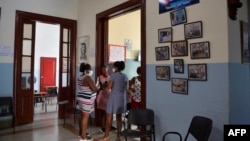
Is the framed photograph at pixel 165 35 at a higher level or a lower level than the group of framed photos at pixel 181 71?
higher

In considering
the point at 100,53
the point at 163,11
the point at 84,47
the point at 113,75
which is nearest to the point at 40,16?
the point at 84,47

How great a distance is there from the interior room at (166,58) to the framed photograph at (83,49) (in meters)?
0.07

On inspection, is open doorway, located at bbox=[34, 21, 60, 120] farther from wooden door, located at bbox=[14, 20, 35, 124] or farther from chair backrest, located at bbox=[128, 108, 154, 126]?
chair backrest, located at bbox=[128, 108, 154, 126]

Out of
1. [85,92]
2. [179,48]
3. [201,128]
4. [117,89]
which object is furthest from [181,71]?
[85,92]

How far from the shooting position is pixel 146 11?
3.53 m

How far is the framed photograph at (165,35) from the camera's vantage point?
10.2 feet

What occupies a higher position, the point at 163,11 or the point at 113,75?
the point at 163,11

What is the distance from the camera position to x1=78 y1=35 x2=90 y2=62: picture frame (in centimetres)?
534

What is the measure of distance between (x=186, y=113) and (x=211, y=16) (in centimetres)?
132

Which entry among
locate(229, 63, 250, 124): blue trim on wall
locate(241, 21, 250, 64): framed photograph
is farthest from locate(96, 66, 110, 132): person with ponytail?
locate(241, 21, 250, 64): framed photograph

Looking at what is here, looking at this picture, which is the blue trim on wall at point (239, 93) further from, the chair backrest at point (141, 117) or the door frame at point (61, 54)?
the door frame at point (61, 54)

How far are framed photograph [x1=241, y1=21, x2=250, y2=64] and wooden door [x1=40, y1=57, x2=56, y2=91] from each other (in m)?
8.07

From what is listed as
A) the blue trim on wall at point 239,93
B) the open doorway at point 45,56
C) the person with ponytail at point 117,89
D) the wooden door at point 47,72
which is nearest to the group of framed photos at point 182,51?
the blue trim on wall at point 239,93

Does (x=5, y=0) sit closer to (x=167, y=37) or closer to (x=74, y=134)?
(x=74, y=134)
